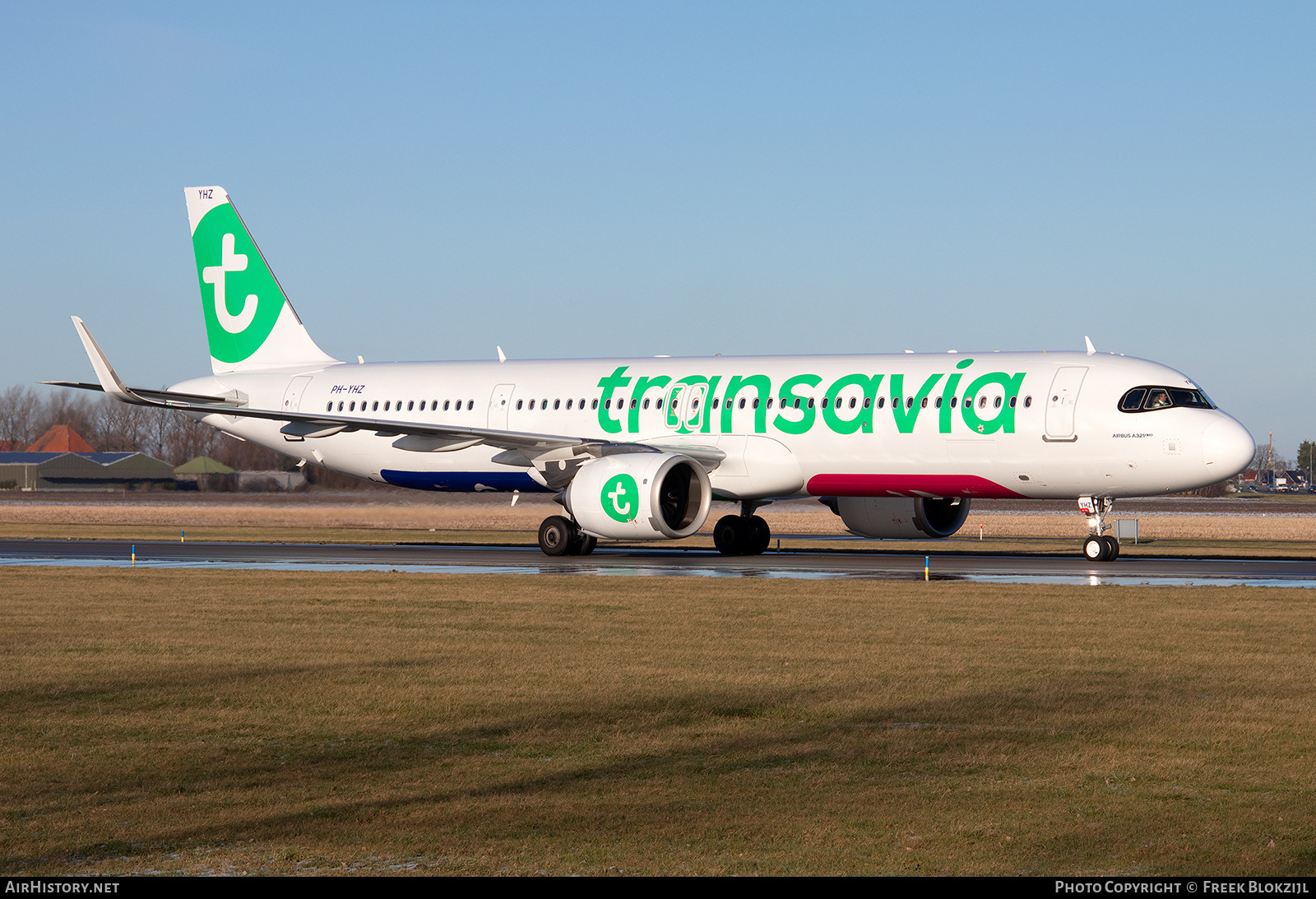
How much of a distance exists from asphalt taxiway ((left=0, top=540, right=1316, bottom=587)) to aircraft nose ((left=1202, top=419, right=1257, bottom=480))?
1851 mm

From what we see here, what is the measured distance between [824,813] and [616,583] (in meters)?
14.8

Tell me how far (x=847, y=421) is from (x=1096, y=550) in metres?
5.46

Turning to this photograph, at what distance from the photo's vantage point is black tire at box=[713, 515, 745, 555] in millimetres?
31578

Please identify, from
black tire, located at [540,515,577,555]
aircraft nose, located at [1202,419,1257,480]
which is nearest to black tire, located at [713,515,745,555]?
black tire, located at [540,515,577,555]

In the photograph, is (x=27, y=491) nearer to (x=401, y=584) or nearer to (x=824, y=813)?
(x=401, y=584)

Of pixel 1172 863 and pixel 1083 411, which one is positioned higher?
pixel 1083 411

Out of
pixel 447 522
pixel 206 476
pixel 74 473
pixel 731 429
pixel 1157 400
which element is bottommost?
pixel 447 522

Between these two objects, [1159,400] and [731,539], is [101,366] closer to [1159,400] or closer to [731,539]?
[731,539]

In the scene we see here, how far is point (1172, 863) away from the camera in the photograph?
662 cm

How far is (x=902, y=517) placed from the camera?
3131cm

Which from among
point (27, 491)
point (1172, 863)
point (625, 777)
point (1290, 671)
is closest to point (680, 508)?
point (1290, 671)

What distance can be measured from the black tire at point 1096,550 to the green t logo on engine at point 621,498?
29.1 feet

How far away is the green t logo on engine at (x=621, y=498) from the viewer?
27.8m

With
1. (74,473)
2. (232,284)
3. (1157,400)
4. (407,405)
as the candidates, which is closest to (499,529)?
(407,405)
